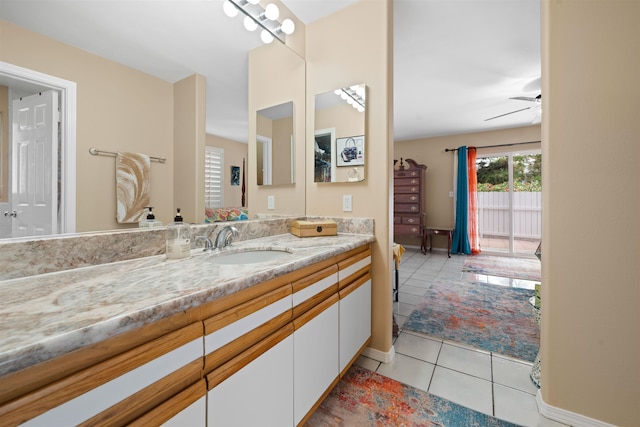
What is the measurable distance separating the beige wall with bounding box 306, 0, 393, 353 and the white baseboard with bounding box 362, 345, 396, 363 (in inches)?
1.1

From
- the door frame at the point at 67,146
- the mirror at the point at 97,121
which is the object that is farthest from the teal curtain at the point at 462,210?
the door frame at the point at 67,146

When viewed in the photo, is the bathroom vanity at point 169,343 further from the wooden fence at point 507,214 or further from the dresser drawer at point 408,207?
the wooden fence at point 507,214

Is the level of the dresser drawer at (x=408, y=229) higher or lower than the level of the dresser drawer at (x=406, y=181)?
lower

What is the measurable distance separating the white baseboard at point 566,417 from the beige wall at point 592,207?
0.02 metres

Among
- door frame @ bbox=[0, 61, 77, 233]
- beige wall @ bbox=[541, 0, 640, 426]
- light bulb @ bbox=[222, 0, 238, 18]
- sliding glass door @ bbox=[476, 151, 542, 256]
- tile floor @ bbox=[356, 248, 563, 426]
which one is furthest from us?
sliding glass door @ bbox=[476, 151, 542, 256]

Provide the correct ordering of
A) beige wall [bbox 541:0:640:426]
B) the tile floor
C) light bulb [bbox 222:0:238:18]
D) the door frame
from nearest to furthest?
the door frame < beige wall [bbox 541:0:640:426] < the tile floor < light bulb [bbox 222:0:238:18]

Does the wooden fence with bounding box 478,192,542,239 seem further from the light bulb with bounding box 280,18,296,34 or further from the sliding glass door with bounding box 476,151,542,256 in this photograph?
the light bulb with bounding box 280,18,296,34

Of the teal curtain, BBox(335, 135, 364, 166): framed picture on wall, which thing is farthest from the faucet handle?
the teal curtain

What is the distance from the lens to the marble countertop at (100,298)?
46cm

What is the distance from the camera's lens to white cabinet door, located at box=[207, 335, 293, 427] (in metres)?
0.77

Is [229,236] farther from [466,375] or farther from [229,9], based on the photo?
[466,375]

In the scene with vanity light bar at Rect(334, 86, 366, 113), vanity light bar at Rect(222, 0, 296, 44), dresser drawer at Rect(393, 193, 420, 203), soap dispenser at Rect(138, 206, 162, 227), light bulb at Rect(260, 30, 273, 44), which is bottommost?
soap dispenser at Rect(138, 206, 162, 227)

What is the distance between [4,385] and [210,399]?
45 centimetres

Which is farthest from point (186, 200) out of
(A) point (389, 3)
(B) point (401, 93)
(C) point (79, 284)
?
(B) point (401, 93)
